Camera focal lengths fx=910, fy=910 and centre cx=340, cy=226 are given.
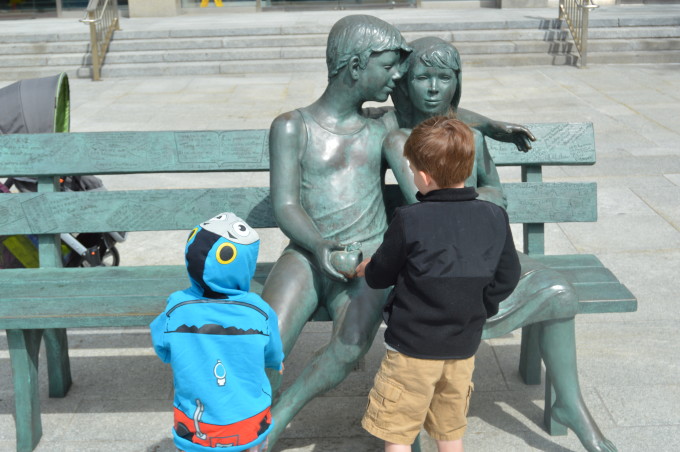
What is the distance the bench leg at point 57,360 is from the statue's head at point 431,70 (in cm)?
193

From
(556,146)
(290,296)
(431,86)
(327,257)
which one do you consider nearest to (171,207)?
(290,296)

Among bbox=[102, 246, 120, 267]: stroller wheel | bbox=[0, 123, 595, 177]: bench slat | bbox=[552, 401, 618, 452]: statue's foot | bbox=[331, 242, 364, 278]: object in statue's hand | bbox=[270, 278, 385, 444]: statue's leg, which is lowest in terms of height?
bbox=[552, 401, 618, 452]: statue's foot

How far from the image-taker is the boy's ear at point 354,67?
3.58 metres

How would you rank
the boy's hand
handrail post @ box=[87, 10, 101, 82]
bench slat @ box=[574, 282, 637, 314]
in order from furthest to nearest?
1. handrail post @ box=[87, 10, 101, 82]
2. bench slat @ box=[574, 282, 637, 314]
3. the boy's hand

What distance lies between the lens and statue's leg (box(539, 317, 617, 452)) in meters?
3.44

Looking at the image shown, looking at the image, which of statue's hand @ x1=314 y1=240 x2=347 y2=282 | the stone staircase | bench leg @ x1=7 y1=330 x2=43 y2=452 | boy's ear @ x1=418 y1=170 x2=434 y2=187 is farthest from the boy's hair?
the stone staircase

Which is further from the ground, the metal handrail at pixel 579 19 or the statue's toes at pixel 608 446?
the metal handrail at pixel 579 19

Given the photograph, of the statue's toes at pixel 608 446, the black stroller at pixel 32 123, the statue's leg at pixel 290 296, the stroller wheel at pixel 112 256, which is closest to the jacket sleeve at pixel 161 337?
the statue's leg at pixel 290 296

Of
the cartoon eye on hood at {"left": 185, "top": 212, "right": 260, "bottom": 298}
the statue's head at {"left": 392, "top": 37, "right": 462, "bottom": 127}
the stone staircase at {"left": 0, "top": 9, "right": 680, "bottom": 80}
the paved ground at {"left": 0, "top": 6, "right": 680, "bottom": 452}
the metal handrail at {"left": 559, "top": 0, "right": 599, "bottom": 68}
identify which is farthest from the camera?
the stone staircase at {"left": 0, "top": 9, "right": 680, "bottom": 80}

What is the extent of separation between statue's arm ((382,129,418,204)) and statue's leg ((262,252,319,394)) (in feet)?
1.60

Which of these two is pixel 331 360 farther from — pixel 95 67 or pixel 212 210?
pixel 95 67

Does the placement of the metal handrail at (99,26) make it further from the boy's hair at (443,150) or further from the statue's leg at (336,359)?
the boy's hair at (443,150)

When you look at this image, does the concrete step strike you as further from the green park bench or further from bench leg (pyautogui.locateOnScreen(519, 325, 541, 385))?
bench leg (pyautogui.locateOnScreen(519, 325, 541, 385))

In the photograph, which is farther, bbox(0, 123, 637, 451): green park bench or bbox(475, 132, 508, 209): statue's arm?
bbox(0, 123, 637, 451): green park bench
